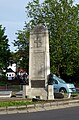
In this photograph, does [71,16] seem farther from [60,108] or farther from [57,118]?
[57,118]

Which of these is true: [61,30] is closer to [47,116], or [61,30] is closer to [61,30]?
[61,30]

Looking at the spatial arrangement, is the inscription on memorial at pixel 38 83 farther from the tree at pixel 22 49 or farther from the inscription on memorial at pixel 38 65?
the tree at pixel 22 49

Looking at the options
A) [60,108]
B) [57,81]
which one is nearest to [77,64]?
[57,81]

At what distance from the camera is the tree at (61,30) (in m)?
52.1

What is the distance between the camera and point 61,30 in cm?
5212

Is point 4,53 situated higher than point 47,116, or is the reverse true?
point 4,53

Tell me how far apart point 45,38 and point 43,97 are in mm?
3485

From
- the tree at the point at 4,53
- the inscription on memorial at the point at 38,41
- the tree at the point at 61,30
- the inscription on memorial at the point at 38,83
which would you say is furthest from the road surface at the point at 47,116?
the tree at the point at 4,53

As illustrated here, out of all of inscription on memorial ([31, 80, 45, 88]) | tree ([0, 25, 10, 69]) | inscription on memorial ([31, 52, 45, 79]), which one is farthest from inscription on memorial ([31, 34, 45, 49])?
tree ([0, 25, 10, 69])

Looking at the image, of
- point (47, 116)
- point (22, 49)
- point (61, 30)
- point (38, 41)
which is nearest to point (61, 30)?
point (61, 30)

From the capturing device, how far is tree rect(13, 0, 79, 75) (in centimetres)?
5212

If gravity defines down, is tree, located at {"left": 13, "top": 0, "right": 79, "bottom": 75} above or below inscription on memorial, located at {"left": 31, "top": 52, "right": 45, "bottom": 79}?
above

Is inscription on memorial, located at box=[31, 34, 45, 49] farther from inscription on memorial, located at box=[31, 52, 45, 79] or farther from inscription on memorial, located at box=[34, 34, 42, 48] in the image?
inscription on memorial, located at box=[31, 52, 45, 79]

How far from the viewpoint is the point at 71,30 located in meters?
52.9
